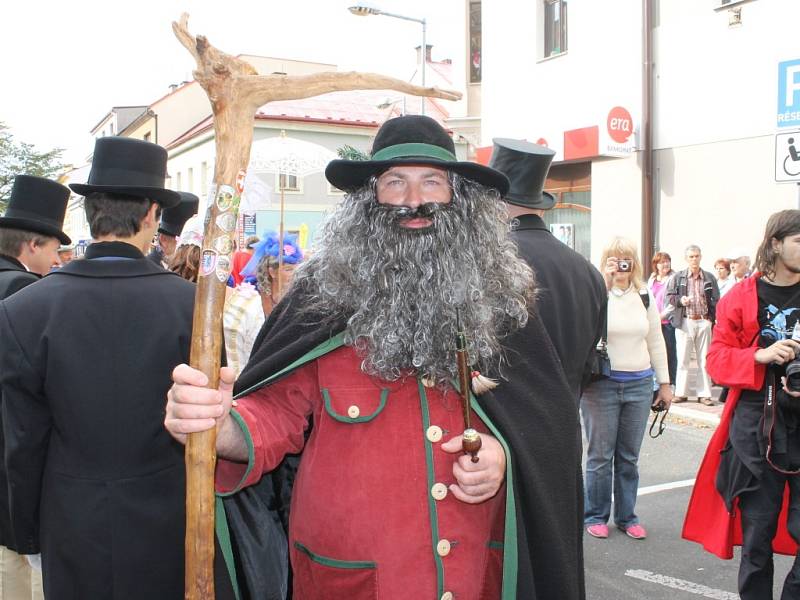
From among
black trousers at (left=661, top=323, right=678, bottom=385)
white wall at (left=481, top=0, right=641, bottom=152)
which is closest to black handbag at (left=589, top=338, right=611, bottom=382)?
black trousers at (left=661, top=323, right=678, bottom=385)

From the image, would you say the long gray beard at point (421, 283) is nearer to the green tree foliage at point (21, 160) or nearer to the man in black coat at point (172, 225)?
the man in black coat at point (172, 225)

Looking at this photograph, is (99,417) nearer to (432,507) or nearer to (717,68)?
(432,507)

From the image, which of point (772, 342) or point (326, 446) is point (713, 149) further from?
point (326, 446)

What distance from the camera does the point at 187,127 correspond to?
141ft

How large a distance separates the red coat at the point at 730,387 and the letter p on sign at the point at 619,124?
9246 mm

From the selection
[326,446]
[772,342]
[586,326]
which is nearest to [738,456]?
[772,342]

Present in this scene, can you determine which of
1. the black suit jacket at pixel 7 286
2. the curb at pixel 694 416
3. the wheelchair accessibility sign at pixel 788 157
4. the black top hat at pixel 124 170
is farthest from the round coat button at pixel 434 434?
the curb at pixel 694 416

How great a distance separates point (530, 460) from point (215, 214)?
3.80ft

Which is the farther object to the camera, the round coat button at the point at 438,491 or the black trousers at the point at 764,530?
the black trousers at the point at 764,530

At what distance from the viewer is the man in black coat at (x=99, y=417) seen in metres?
2.74

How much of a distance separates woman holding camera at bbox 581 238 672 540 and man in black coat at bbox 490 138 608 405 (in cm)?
109

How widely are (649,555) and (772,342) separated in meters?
1.87

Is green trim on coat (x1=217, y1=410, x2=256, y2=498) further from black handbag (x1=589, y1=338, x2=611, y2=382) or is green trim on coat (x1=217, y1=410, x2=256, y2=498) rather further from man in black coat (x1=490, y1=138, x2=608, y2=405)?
black handbag (x1=589, y1=338, x2=611, y2=382)

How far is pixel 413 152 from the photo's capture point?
2.35 meters
